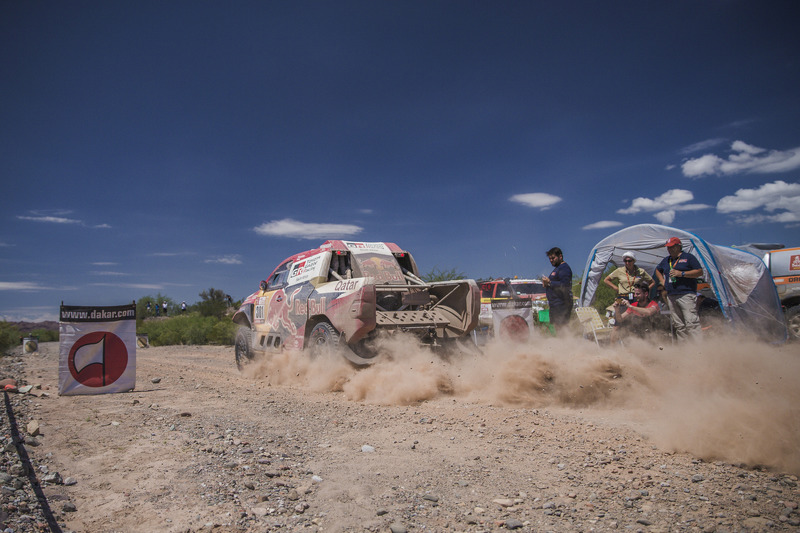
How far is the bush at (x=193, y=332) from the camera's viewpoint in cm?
2034

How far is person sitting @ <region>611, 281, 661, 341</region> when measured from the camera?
7.74 meters

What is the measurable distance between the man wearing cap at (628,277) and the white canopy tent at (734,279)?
1938 mm

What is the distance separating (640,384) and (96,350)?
7.54m

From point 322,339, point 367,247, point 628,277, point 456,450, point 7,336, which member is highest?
point 367,247

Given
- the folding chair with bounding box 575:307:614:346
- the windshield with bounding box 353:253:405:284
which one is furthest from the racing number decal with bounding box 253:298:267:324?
the folding chair with bounding box 575:307:614:346

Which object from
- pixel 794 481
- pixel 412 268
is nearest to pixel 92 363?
pixel 412 268

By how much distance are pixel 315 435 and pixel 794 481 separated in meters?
3.51

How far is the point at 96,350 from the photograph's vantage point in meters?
7.22

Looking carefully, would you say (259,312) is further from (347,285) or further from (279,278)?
(347,285)

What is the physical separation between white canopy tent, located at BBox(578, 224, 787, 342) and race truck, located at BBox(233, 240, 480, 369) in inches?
206

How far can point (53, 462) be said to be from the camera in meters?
3.68

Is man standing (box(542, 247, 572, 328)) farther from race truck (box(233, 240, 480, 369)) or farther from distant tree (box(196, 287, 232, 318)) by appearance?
distant tree (box(196, 287, 232, 318))

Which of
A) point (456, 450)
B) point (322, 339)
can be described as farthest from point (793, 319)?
point (456, 450)

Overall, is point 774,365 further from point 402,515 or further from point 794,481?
point 402,515
